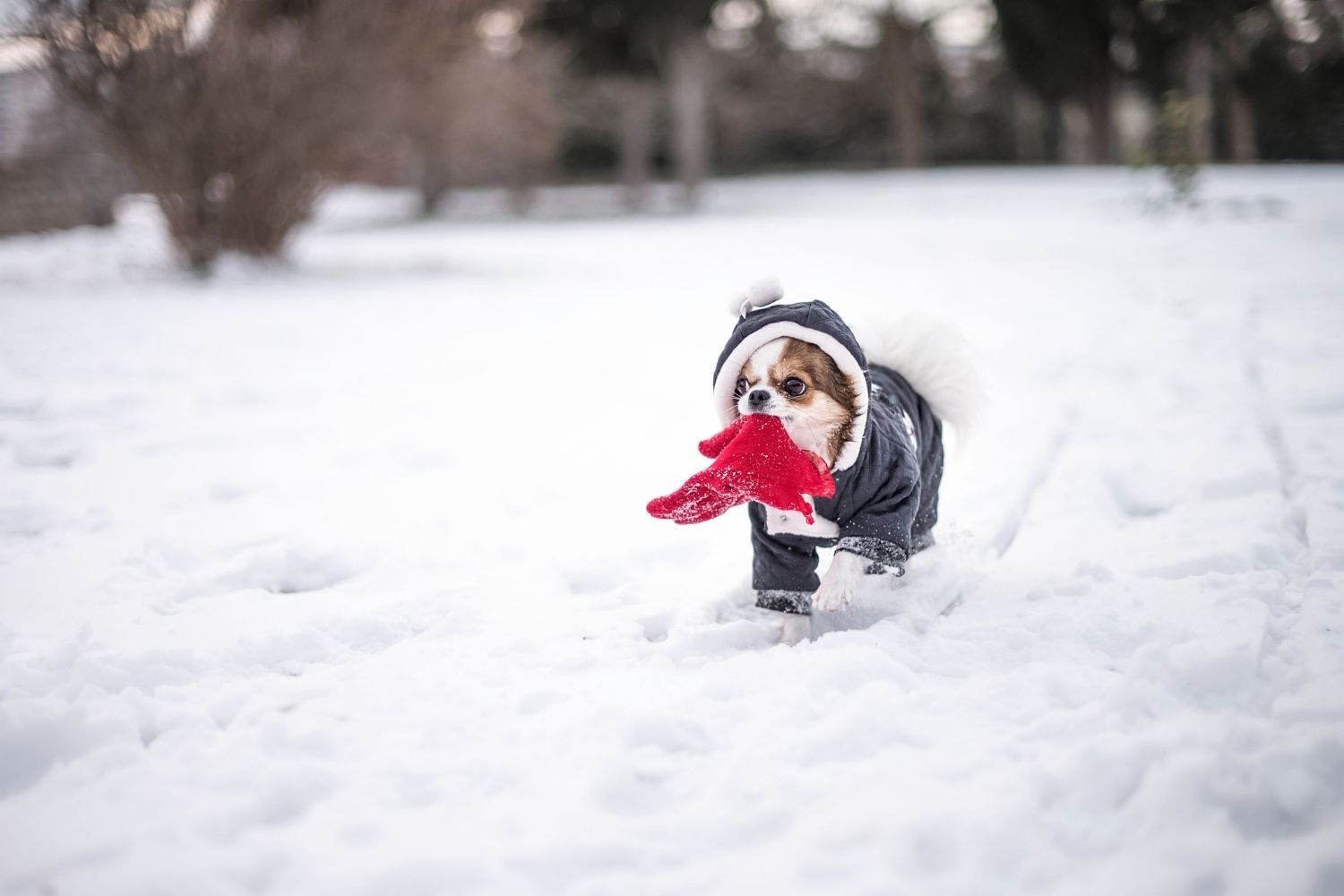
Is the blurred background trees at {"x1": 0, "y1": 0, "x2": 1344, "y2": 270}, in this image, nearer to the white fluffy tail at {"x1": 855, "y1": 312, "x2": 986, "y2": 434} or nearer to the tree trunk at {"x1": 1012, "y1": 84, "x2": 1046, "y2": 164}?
the tree trunk at {"x1": 1012, "y1": 84, "x2": 1046, "y2": 164}

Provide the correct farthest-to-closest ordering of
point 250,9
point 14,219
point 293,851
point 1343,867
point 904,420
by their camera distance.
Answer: point 14,219, point 250,9, point 904,420, point 293,851, point 1343,867

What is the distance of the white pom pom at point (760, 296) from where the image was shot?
6.73 feet

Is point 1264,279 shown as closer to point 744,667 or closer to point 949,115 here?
point 744,667

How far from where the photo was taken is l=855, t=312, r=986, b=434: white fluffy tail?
2.54 metres

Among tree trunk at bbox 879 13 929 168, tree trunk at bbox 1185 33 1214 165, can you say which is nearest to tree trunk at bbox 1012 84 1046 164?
tree trunk at bbox 879 13 929 168

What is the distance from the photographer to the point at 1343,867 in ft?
4.50

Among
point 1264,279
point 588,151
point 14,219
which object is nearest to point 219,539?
point 1264,279

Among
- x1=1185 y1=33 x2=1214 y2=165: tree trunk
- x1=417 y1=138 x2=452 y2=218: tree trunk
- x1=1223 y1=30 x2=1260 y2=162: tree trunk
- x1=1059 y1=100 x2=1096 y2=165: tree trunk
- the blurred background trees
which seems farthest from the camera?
x1=1059 y1=100 x2=1096 y2=165: tree trunk

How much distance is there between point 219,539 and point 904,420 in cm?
213

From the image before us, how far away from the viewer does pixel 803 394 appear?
2.01m

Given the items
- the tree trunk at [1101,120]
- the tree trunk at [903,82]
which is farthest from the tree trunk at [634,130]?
the tree trunk at [1101,120]

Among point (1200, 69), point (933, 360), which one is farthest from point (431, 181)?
point (933, 360)

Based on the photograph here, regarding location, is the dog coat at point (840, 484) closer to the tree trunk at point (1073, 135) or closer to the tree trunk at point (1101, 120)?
the tree trunk at point (1101, 120)

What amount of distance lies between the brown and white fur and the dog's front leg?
0.74ft
